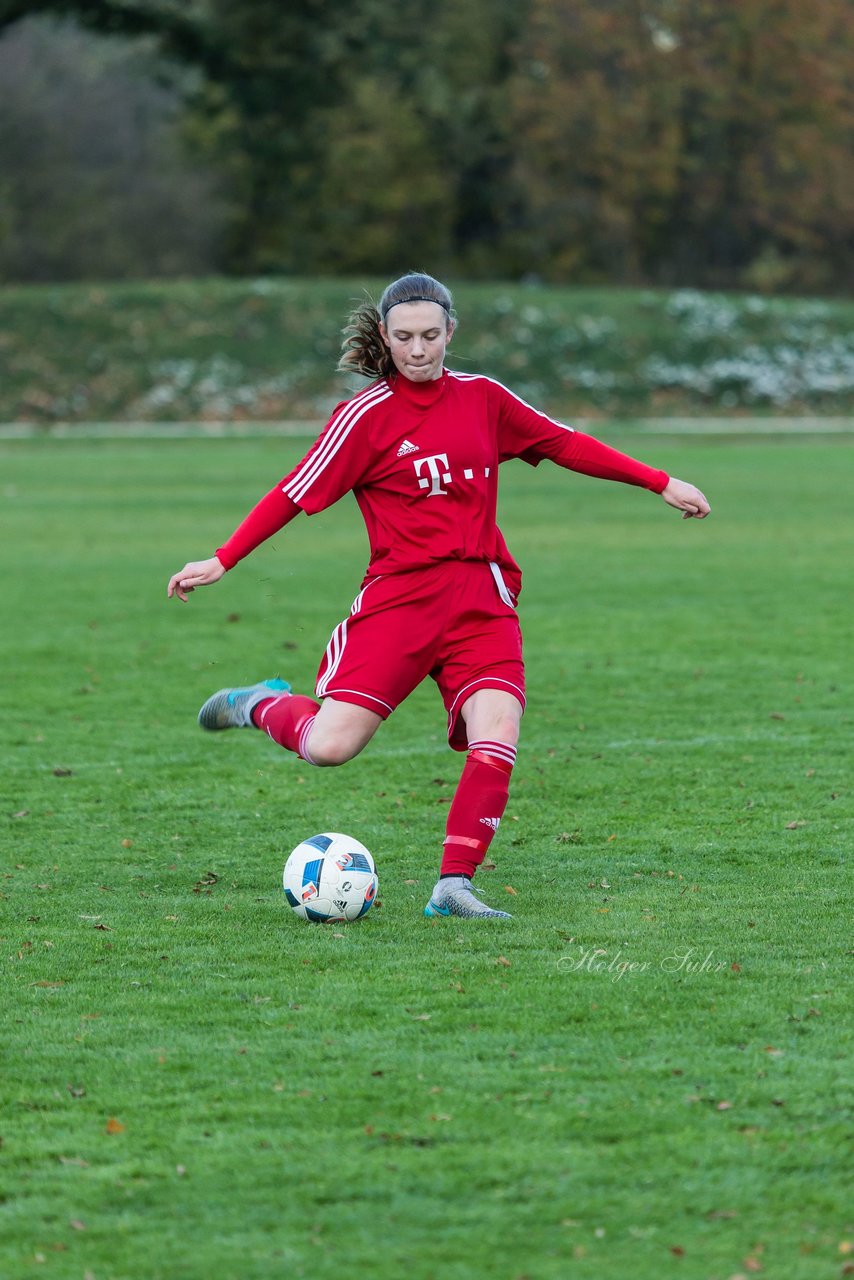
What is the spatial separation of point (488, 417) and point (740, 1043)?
224cm

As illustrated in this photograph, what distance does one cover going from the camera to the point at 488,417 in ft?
18.2

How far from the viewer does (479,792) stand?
5359 millimetres

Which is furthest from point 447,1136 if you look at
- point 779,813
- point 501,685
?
point 779,813

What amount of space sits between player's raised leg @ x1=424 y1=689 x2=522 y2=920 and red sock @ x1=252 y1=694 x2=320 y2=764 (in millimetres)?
549

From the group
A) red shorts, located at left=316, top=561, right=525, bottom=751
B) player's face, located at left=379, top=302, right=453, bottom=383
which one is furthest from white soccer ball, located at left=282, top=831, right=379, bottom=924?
player's face, located at left=379, top=302, right=453, bottom=383

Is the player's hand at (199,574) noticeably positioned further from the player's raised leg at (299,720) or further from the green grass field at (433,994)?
the green grass field at (433,994)

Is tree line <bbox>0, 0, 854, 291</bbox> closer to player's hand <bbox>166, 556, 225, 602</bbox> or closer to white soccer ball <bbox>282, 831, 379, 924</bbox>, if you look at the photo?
player's hand <bbox>166, 556, 225, 602</bbox>

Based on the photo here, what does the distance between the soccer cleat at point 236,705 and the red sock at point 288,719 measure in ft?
0.15

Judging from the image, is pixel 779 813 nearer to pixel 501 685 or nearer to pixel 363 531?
pixel 501 685

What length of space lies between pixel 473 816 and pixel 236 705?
111cm

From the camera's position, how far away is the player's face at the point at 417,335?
5.29 m

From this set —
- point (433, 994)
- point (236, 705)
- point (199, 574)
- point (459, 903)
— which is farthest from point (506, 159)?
point (433, 994)

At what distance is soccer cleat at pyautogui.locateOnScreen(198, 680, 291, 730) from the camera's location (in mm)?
6043

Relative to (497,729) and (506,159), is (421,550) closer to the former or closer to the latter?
(497,729)
